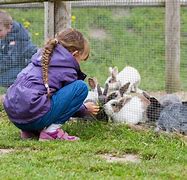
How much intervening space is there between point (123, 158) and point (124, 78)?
1.86 metres

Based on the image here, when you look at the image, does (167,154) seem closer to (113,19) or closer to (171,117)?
(171,117)

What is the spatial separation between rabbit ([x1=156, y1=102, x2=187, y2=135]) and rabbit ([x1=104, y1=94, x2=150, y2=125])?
23cm

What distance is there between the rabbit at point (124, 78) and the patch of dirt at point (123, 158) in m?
1.36

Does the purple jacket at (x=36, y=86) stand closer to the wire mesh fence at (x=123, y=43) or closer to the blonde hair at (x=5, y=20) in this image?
the wire mesh fence at (x=123, y=43)

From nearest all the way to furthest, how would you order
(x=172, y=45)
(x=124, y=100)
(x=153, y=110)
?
1. (x=153, y=110)
2. (x=124, y=100)
3. (x=172, y=45)

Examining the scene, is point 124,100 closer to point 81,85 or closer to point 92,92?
point 92,92

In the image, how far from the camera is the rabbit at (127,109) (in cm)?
504

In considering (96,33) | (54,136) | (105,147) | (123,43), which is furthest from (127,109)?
(96,33)

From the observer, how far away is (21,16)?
9906mm

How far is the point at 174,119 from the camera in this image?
477cm

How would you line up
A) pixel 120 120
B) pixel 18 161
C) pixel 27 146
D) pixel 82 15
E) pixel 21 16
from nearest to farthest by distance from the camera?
pixel 18 161 → pixel 27 146 → pixel 120 120 → pixel 82 15 → pixel 21 16

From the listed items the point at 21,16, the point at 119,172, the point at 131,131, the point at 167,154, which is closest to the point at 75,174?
the point at 119,172

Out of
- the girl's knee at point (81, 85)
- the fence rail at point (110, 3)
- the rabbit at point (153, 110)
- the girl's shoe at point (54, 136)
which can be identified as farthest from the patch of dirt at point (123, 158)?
the fence rail at point (110, 3)

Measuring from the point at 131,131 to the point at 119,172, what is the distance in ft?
3.68
